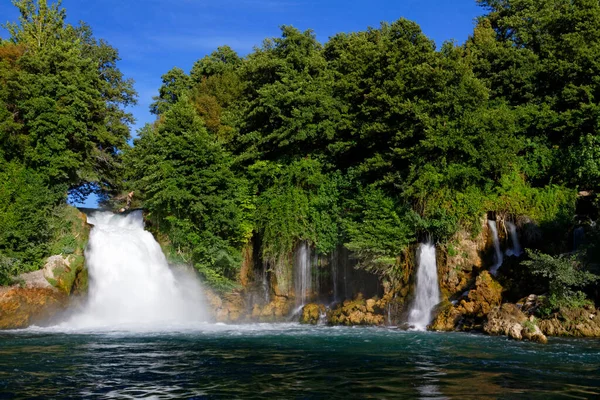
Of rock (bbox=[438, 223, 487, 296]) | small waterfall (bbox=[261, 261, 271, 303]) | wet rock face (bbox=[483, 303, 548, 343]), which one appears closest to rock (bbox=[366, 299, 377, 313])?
rock (bbox=[438, 223, 487, 296])

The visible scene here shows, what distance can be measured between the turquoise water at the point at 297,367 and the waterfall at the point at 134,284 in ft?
29.6

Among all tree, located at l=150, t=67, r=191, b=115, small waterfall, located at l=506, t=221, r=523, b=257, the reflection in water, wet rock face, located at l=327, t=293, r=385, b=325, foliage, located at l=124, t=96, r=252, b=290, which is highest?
tree, located at l=150, t=67, r=191, b=115

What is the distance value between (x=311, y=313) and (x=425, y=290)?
612 centimetres

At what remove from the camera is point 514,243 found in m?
29.3

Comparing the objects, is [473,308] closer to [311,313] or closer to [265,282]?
[311,313]

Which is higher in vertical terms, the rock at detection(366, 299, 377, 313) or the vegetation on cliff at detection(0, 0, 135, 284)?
the vegetation on cliff at detection(0, 0, 135, 284)

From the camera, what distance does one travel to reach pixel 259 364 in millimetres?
15602

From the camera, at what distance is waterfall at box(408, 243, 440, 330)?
90.5 feet

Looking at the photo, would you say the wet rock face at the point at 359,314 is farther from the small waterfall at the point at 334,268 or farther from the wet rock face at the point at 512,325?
the wet rock face at the point at 512,325

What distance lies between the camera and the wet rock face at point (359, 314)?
94.0 feet

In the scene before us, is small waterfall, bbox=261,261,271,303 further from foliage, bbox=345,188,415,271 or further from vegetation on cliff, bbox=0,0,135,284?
vegetation on cliff, bbox=0,0,135,284

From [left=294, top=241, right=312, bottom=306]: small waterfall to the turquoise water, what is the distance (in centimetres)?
1053

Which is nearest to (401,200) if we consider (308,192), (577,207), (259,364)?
(308,192)

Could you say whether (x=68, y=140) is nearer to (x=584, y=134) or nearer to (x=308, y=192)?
(x=308, y=192)
